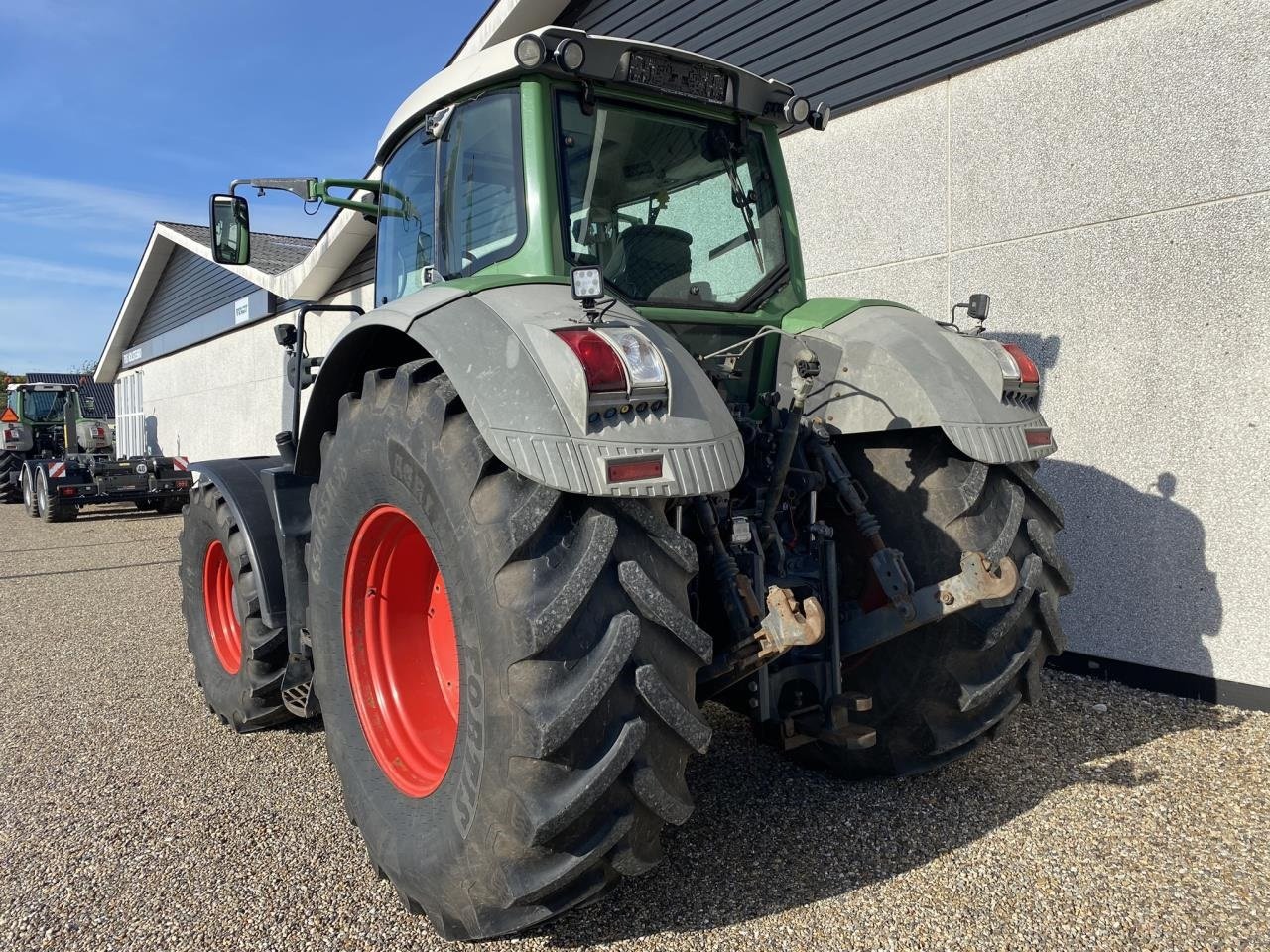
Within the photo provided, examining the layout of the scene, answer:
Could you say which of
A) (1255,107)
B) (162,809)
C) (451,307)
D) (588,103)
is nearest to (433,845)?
(451,307)

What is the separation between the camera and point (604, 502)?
1.94 meters

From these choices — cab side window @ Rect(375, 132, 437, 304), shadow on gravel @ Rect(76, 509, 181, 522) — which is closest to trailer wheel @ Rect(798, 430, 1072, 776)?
cab side window @ Rect(375, 132, 437, 304)

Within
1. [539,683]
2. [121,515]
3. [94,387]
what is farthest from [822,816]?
[94,387]

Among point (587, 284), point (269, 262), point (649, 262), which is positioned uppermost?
point (269, 262)

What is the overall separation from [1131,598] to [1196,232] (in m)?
1.78

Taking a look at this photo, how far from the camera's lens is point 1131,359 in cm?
433

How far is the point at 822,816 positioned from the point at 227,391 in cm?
1539

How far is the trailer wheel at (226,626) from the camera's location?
141 inches

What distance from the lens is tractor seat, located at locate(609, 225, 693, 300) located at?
9.16ft

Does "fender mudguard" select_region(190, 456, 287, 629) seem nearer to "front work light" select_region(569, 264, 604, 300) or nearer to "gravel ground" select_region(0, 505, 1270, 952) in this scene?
"gravel ground" select_region(0, 505, 1270, 952)

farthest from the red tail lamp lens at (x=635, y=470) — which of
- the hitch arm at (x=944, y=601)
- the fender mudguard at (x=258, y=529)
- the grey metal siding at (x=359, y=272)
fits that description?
the grey metal siding at (x=359, y=272)

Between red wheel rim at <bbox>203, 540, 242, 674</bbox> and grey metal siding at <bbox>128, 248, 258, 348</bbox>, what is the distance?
12.3 m

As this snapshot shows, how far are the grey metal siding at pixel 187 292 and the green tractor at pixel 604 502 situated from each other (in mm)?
13944

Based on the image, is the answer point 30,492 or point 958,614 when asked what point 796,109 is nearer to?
point 958,614
